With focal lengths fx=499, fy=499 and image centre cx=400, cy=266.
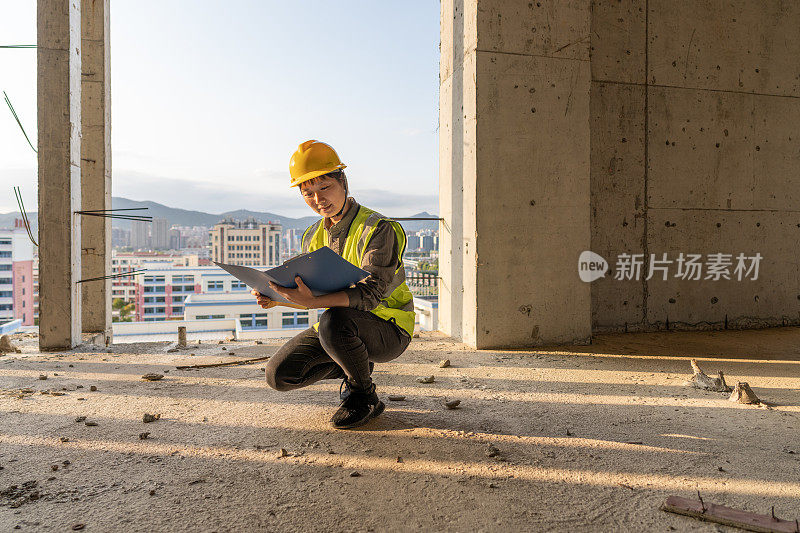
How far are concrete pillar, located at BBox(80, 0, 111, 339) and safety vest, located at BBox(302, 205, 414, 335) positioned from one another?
3655 mm

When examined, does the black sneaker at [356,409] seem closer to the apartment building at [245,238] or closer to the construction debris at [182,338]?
the construction debris at [182,338]

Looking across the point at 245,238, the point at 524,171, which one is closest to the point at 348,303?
the point at 524,171

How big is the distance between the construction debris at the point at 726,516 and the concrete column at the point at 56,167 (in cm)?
451

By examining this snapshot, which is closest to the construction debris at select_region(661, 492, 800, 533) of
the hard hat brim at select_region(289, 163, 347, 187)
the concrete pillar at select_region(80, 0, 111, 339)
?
the hard hat brim at select_region(289, 163, 347, 187)

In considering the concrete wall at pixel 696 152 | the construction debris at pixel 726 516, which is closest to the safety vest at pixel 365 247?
the construction debris at pixel 726 516

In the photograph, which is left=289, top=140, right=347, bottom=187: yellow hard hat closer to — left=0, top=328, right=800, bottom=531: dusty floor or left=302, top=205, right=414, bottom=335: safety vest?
left=302, top=205, right=414, bottom=335: safety vest

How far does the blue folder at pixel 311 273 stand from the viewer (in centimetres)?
191

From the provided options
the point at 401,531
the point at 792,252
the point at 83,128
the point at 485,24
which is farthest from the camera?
the point at 792,252

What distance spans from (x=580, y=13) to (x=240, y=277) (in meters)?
3.82

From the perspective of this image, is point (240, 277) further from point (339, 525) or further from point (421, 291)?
point (421, 291)

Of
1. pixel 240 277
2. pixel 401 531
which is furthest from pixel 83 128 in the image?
pixel 401 531

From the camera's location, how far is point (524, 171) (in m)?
4.17

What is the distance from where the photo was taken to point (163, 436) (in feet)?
7.36
